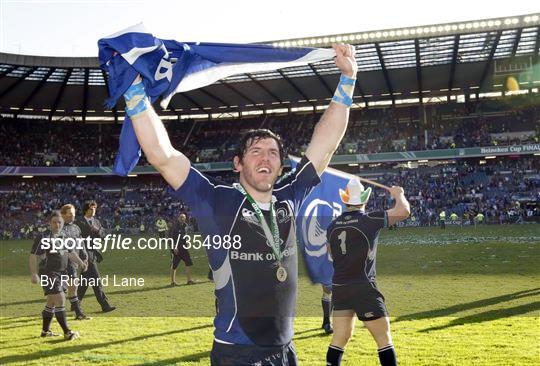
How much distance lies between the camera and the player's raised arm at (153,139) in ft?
8.96

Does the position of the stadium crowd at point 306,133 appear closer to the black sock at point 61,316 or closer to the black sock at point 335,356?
the black sock at point 61,316

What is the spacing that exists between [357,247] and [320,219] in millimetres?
2098

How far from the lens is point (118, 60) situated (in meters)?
3.04

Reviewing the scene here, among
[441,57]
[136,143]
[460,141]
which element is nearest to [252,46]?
[136,143]

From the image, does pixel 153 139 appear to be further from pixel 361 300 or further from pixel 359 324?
pixel 359 324

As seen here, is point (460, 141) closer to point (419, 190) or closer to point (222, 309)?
point (419, 190)

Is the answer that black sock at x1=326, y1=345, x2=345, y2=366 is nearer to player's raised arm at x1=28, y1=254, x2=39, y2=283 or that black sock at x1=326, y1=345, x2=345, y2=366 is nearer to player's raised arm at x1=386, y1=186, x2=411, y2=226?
player's raised arm at x1=386, y1=186, x2=411, y2=226

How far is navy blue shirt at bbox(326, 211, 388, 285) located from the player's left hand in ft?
7.14

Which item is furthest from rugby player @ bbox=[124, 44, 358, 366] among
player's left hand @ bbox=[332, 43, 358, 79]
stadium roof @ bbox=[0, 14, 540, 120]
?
stadium roof @ bbox=[0, 14, 540, 120]

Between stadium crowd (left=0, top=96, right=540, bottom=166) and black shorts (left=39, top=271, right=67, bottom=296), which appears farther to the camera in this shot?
stadium crowd (left=0, top=96, right=540, bottom=166)

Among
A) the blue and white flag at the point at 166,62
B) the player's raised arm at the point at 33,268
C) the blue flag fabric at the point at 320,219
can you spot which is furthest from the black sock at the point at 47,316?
the blue and white flag at the point at 166,62

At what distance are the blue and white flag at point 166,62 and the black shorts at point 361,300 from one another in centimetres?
229

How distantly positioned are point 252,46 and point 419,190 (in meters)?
38.3

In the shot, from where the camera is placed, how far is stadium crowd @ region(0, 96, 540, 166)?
4366cm
